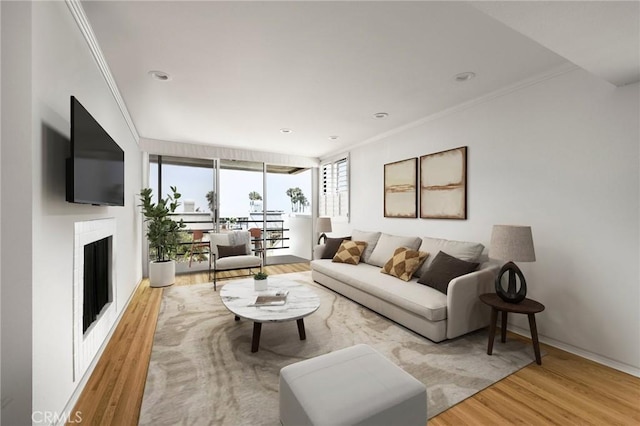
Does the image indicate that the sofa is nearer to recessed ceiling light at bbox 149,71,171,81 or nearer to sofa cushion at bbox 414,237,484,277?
sofa cushion at bbox 414,237,484,277

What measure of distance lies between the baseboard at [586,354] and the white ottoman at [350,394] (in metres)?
1.99

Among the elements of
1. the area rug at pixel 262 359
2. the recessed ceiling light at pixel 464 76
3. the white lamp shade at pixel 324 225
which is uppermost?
the recessed ceiling light at pixel 464 76

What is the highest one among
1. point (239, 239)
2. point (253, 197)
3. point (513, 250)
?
point (253, 197)

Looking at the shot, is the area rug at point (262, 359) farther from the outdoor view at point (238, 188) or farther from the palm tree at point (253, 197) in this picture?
the palm tree at point (253, 197)

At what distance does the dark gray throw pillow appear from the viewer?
15.6ft

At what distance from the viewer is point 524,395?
1.89 m

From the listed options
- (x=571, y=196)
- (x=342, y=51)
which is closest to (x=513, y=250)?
(x=571, y=196)

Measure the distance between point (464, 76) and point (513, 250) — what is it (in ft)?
5.55

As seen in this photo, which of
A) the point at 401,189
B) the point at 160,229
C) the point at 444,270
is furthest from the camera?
the point at 160,229

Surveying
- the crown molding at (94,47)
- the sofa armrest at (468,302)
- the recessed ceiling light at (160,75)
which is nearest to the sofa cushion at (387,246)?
the sofa armrest at (468,302)

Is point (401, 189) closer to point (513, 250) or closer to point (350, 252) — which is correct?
point (350, 252)

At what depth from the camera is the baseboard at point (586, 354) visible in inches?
84.6

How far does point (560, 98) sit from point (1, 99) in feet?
12.9

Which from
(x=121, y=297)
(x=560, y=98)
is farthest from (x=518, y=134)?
(x=121, y=297)
